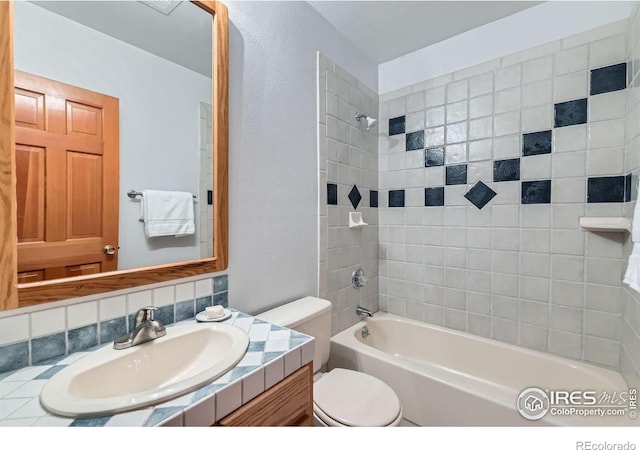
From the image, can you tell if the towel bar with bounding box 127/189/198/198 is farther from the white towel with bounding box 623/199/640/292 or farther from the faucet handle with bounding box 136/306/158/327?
the white towel with bounding box 623/199/640/292

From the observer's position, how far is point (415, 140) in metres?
2.00

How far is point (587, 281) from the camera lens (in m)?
1.47

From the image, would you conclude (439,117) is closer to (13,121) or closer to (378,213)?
(378,213)

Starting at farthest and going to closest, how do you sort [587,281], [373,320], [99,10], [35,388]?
[373,320], [587,281], [99,10], [35,388]

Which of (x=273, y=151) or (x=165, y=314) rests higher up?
(x=273, y=151)

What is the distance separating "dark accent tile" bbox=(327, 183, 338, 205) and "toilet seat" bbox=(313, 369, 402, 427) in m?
0.94

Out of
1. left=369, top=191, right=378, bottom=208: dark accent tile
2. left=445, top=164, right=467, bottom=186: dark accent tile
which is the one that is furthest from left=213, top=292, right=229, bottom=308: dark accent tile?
left=445, top=164, right=467, bottom=186: dark accent tile

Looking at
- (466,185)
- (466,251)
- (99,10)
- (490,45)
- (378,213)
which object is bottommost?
(466,251)

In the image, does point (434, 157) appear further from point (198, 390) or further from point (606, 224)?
point (198, 390)

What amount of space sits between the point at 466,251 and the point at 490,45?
1.27 meters

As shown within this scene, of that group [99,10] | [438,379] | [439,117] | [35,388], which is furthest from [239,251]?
[439,117]

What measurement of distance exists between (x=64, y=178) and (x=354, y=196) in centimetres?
147

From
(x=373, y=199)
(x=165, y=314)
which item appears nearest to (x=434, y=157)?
(x=373, y=199)
